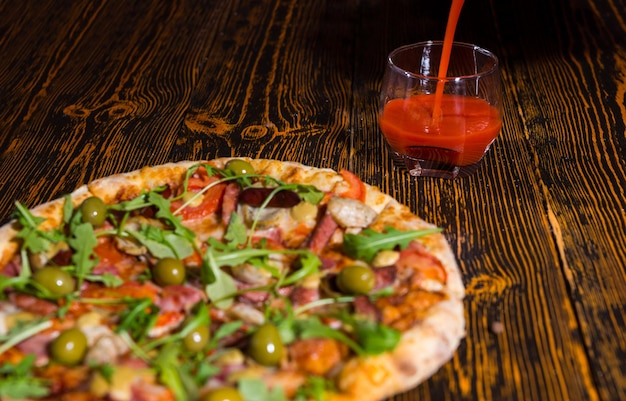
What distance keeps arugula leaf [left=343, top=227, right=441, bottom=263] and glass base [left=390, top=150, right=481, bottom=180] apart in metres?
0.78

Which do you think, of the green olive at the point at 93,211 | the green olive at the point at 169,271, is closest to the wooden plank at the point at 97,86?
the green olive at the point at 93,211

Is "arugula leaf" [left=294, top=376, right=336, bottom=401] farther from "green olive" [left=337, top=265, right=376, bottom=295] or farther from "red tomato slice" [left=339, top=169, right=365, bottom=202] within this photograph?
"red tomato slice" [left=339, top=169, right=365, bottom=202]

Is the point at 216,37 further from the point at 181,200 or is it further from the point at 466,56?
the point at 181,200

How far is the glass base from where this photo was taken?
311cm

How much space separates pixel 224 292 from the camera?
2.20 metres

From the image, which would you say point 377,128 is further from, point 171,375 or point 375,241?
point 171,375

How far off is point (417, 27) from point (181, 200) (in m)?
2.50

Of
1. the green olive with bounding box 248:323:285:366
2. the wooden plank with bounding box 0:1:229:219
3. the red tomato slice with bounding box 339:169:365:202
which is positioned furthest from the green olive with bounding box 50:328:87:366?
the wooden plank with bounding box 0:1:229:219

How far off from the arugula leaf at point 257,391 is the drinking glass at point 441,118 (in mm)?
A: 1372

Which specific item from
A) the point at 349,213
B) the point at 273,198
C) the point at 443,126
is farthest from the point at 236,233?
the point at 443,126

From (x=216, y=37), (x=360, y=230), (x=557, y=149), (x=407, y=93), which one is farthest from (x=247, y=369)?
(x=216, y=37)

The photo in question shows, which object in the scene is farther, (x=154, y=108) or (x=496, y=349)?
(x=154, y=108)

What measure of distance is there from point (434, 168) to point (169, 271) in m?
1.29

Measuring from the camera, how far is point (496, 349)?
7.43 ft
